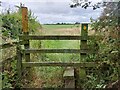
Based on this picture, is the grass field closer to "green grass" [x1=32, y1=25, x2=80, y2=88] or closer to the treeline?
"green grass" [x1=32, y1=25, x2=80, y2=88]

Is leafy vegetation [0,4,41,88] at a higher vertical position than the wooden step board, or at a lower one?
higher

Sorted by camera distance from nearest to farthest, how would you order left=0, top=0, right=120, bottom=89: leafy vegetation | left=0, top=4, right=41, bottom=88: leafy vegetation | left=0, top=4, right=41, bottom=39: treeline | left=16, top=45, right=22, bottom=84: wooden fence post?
left=0, top=0, right=120, bottom=89: leafy vegetation → left=0, top=4, right=41, bottom=88: leafy vegetation → left=0, top=4, right=41, bottom=39: treeline → left=16, top=45, right=22, bottom=84: wooden fence post

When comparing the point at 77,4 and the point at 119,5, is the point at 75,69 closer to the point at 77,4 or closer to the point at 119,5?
the point at 77,4

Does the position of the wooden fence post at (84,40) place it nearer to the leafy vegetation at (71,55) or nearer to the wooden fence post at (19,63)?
the leafy vegetation at (71,55)

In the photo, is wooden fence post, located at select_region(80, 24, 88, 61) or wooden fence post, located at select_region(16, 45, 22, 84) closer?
wooden fence post, located at select_region(80, 24, 88, 61)

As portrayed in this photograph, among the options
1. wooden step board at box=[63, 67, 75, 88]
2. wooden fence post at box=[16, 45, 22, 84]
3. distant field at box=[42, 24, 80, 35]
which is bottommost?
wooden step board at box=[63, 67, 75, 88]

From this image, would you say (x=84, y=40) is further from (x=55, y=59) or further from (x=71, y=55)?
(x=55, y=59)

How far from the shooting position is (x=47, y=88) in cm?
281

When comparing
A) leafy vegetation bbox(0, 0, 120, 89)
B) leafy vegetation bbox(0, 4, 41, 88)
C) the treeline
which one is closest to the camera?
leafy vegetation bbox(0, 0, 120, 89)

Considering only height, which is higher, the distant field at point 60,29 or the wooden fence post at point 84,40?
the distant field at point 60,29

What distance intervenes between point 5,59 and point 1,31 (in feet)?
0.97

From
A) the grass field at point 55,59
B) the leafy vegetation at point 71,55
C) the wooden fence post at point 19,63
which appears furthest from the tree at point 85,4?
the wooden fence post at point 19,63

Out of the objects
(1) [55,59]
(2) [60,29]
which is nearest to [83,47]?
(1) [55,59]

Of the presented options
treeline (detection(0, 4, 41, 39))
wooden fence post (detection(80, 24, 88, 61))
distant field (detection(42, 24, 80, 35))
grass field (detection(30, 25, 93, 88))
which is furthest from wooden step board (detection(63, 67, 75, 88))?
treeline (detection(0, 4, 41, 39))
